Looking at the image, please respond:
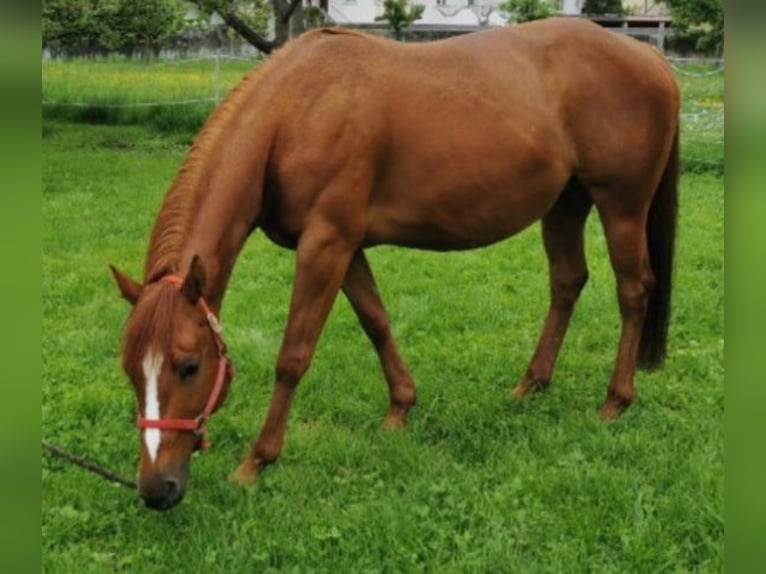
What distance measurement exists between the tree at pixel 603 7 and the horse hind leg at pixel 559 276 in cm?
2705

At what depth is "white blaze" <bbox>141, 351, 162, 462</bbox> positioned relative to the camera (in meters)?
2.74

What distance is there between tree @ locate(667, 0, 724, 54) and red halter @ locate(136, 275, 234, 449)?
10.3 m

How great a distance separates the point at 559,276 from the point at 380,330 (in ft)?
3.70

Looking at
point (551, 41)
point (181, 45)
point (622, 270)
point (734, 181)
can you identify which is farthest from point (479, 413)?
point (181, 45)

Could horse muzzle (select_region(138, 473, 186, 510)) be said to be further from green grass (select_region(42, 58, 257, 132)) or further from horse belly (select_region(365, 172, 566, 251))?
green grass (select_region(42, 58, 257, 132))

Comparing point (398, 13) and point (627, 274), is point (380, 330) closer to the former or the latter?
point (627, 274)

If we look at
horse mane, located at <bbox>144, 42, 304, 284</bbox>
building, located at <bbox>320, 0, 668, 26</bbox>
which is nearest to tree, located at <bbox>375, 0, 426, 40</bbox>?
building, located at <bbox>320, 0, 668, 26</bbox>

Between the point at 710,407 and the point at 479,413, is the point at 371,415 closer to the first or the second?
the point at 479,413

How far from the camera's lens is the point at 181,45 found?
21.1 metres

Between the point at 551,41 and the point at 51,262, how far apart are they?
4533 millimetres

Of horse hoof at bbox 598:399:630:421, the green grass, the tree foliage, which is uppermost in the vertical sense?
the tree foliage

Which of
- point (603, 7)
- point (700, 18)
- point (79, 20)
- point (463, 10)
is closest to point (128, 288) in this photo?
point (79, 20)

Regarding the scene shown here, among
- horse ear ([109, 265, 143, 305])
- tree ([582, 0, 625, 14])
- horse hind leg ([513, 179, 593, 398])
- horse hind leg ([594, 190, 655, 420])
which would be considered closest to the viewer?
horse ear ([109, 265, 143, 305])

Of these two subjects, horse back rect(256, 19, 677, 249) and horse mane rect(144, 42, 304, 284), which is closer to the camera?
horse mane rect(144, 42, 304, 284)
